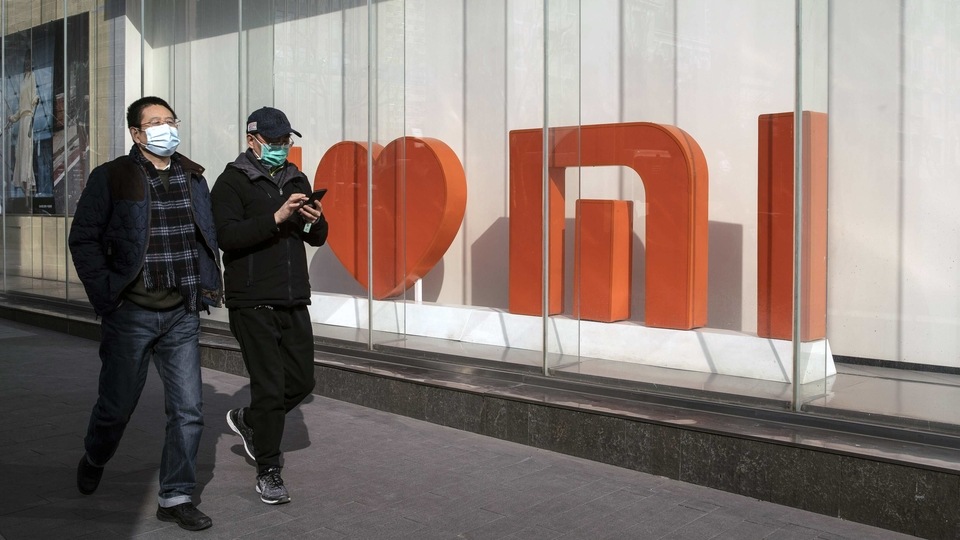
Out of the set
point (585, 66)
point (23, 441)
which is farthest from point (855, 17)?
point (23, 441)

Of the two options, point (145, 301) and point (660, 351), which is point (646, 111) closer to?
point (660, 351)

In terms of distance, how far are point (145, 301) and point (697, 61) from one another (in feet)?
13.5

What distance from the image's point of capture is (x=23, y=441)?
678 cm

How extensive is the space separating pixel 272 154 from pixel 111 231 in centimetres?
95

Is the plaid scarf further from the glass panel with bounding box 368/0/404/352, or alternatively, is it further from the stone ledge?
the glass panel with bounding box 368/0/404/352

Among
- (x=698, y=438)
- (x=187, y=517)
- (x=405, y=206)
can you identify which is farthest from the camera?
(x=405, y=206)

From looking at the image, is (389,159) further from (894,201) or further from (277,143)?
(894,201)

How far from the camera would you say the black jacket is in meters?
5.36

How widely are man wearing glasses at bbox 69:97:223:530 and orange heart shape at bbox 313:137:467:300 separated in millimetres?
3772

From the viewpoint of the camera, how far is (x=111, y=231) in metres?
5.08

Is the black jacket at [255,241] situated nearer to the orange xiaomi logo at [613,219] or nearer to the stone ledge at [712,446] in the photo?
the stone ledge at [712,446]

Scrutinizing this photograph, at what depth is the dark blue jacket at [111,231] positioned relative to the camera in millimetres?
5000

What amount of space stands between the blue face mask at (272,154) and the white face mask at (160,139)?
0.53 meters

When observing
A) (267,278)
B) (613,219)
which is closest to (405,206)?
(613,219)
